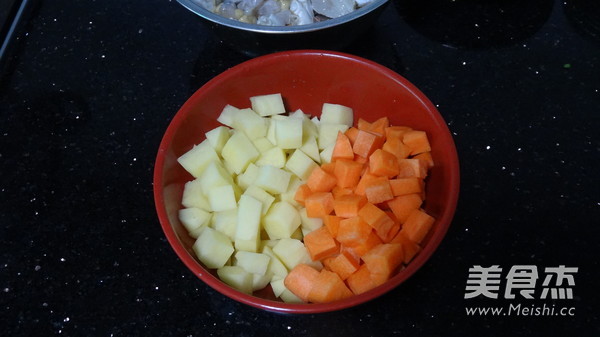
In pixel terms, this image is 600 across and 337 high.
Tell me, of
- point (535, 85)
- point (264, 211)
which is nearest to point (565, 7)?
point (535, 85)

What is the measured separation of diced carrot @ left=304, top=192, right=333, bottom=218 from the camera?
3.43ft

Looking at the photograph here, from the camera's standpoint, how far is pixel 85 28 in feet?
4.90

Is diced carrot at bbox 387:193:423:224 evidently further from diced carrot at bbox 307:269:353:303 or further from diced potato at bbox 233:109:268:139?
diced potato at bbox 233:109:268:139

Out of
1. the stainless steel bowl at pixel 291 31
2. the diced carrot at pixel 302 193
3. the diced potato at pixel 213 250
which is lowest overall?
the diced potato at pixel 213 250

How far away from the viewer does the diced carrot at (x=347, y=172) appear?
1.08 meters

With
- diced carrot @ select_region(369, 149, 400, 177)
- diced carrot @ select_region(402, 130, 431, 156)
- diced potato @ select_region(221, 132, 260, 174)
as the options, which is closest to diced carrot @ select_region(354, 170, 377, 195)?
diced carrot @ select_region(369, 149, 400, 177)

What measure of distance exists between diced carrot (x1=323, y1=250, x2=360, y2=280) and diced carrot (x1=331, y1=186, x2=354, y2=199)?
114mm

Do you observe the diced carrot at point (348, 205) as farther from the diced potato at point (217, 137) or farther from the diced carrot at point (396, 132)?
the diced potato at point (217, 137)

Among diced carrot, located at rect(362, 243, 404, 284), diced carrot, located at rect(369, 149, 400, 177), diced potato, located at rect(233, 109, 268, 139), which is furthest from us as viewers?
diced potato, located at rect(233, 109, 268, 139)

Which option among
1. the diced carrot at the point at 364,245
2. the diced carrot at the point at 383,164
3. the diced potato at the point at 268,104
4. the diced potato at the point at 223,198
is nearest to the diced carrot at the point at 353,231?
the diced carrot at the point at 364,245

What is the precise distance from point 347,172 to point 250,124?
229mm

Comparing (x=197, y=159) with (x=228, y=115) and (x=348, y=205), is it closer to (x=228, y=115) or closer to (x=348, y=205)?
(x=228, y=115)

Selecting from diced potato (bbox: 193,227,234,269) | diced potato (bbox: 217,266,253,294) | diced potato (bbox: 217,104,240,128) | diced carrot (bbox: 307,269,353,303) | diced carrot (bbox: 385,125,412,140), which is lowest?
diced potato (bbox: 217,266,253,294)

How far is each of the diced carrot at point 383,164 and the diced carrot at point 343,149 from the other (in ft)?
0.15
